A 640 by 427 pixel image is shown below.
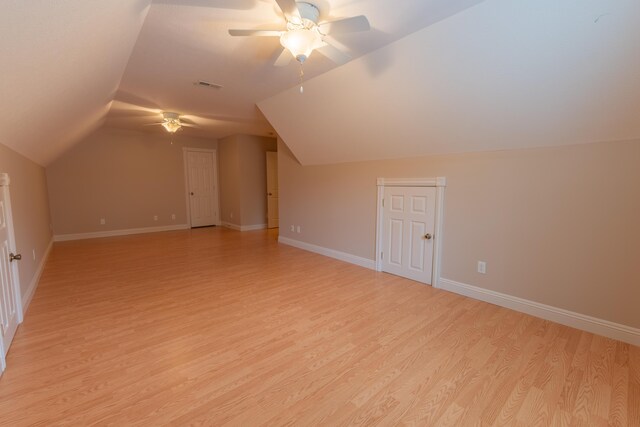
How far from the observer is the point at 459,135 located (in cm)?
275

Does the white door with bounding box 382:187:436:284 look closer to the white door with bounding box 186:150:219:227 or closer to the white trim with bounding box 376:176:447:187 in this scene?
the white trim with bounding box 376:176:447:187

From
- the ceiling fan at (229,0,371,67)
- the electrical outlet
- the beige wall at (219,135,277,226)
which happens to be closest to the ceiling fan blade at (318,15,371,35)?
the ceiling fan at (229,0,371,67)

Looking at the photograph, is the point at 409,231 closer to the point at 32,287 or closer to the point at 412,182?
the point at 412,182

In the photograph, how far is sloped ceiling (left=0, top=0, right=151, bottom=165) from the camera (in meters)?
1.26

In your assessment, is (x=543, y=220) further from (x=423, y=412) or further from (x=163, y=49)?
(x=163, y=49)

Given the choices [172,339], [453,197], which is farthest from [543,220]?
[172,339]

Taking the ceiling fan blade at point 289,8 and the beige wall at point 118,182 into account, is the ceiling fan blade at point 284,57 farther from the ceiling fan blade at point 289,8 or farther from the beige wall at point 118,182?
the beige wall at point 118,182

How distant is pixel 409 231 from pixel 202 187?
223 inches

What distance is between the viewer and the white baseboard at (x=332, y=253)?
3977 mm

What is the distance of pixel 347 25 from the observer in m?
1.78

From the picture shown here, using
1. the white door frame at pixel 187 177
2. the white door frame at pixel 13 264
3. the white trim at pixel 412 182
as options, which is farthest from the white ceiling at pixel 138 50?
the white door frame at pixel 187 177

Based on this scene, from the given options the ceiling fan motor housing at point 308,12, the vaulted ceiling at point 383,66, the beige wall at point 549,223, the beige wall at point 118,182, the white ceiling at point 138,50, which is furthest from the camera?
the beige wall at point 118,182

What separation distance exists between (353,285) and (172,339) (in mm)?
1897

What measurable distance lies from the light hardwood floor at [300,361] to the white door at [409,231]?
30cm
